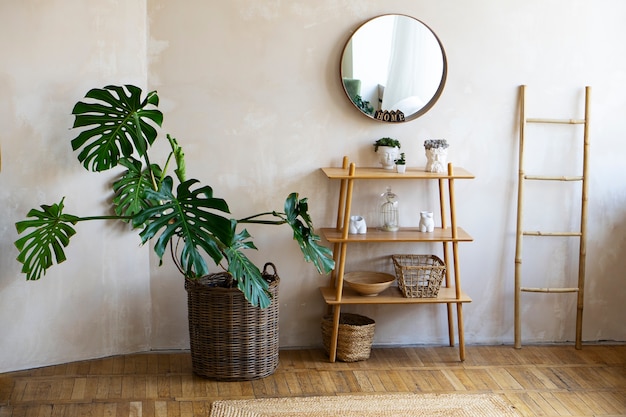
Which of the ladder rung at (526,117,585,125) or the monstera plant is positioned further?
the ladder rung at (526,117,585,125)

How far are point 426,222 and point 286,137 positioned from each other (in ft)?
2.83

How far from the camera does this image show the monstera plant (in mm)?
3725

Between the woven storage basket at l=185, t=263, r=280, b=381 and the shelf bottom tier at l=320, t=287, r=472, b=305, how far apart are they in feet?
1.20

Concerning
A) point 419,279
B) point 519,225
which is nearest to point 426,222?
point 419,279

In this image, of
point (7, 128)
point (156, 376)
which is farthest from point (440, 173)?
point (7, 128)

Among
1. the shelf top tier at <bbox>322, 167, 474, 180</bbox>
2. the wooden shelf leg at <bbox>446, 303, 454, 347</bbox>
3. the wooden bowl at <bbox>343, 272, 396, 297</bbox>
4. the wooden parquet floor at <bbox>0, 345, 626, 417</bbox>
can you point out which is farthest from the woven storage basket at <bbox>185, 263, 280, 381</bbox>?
the wooden shelf leg at <bbox>446, 303, 454, 347</bbox>

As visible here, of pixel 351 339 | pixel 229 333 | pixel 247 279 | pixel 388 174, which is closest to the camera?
pixel 247 279

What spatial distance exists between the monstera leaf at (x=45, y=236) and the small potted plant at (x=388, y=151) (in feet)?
5.19

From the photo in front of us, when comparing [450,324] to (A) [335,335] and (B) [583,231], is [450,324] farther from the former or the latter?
(B) [583,231]

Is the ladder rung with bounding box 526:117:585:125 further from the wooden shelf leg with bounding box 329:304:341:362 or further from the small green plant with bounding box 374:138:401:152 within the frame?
the wooden shelf leg with bounding box 329:304:341:362

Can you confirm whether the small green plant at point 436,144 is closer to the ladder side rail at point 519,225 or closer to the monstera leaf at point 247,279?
the ladder side rail at point 519,225

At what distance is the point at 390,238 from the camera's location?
430 centimetres

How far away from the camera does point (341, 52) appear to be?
4402 millimetres

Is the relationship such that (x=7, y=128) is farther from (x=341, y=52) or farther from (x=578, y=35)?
(x=578, y=35)
